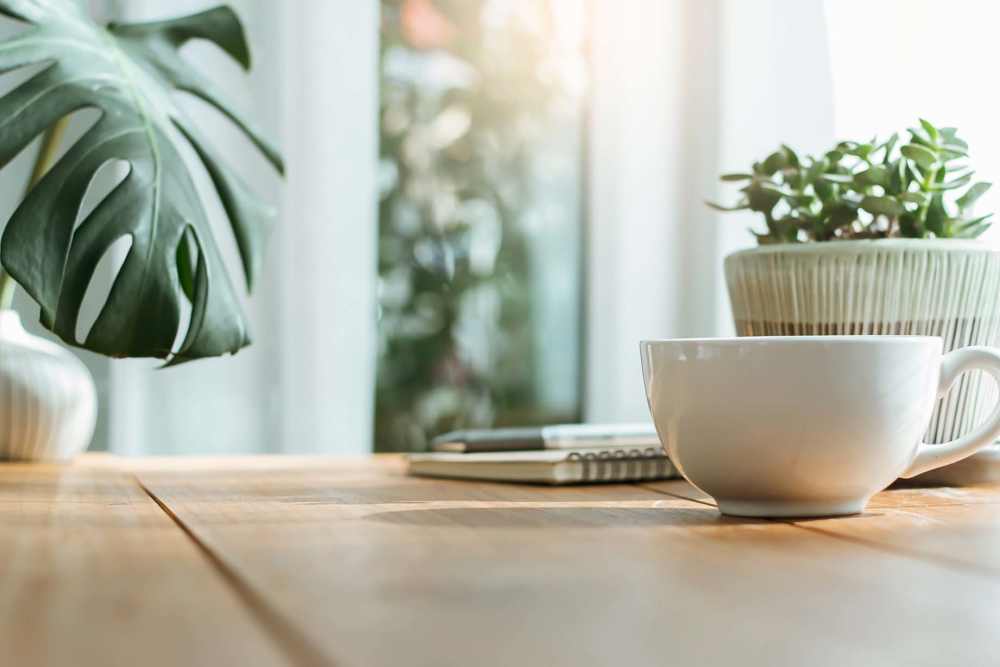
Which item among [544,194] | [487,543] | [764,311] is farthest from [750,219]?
[487,543]

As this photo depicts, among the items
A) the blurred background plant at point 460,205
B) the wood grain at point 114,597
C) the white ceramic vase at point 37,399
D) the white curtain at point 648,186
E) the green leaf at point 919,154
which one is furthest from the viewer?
the blurred background plant at point 460,205

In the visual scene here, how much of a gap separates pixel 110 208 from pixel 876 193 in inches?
23.0

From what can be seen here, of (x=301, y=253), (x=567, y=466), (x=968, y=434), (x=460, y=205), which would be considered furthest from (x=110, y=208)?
(x=460, y=205)

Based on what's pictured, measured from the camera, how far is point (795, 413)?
61 centimetres

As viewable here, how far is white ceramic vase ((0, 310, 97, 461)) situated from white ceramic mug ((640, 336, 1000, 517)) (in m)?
0.69

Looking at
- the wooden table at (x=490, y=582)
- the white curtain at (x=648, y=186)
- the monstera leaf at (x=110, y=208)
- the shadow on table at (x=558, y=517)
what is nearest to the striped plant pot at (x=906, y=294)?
the wooden table at (x=490, y=582)

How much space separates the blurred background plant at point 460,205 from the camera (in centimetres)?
235

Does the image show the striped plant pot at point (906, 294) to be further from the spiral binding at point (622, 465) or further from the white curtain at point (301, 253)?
the white curtain at point (301, 253)

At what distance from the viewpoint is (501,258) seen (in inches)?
93.4

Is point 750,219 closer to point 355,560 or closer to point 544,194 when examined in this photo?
point 544,194

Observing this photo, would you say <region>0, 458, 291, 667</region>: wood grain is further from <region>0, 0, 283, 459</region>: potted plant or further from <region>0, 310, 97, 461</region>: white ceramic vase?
<region>0, 310, 97, 461</region>: white ceramic vase

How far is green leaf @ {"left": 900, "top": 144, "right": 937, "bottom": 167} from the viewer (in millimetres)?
822

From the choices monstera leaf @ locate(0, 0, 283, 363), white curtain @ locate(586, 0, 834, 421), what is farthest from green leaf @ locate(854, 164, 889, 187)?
white curtain @ locate(586, 0, 834, 421)

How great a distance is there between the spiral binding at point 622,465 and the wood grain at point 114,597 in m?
0.31
